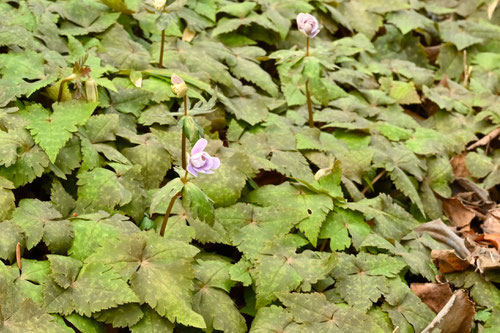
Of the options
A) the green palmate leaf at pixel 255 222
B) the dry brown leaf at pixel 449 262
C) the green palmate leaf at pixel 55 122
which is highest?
the green palmate leaf at pixel 55 122

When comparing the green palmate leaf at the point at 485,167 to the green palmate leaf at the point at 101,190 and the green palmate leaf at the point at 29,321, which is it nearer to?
the green palmate leaf at the point at 101,190

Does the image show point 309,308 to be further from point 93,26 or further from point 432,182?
point 93,26

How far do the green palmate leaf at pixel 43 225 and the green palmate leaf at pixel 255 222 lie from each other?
0.64 m

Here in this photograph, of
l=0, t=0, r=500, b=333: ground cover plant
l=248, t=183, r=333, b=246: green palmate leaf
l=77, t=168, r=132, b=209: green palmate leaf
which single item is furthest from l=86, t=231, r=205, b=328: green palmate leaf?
l=248, t=183, r=333, b=246: green palmate leaf

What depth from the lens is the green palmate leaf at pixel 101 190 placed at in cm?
237

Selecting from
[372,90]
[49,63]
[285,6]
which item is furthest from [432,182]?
[49,63]

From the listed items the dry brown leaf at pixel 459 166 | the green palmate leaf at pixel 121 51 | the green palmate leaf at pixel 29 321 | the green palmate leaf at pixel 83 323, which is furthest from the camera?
the dry brown leaf at pixel 459 166

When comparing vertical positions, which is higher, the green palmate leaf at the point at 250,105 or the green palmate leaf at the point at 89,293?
the green palmate leaf at the point at 89,293

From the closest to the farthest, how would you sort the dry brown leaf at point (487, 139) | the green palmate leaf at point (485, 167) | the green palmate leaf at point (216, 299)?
the green palmate leaf at point (216, 299) → the green palmate leaf at point (485, 167) → the dry brown leaf at point (487, 139)

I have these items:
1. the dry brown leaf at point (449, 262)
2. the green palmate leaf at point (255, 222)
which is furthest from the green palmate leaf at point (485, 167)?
the green palmate leaf at point (255, 222)

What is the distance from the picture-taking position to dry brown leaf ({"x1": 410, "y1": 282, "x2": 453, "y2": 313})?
8.30 ft

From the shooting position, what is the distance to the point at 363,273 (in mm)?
2475

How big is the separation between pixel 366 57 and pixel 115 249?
2.70m

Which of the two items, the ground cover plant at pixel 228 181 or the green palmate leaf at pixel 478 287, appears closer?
the ground cover plant at pixel 228 181
